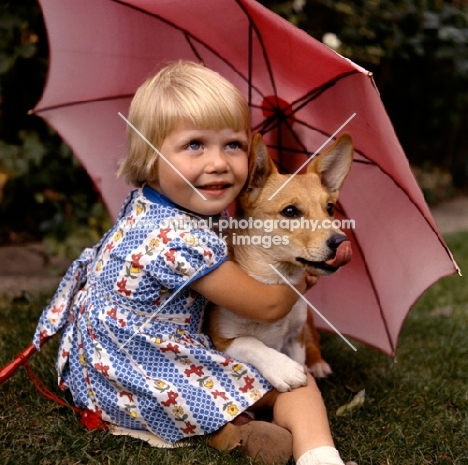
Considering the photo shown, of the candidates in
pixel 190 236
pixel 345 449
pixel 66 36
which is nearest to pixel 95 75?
pixel 66 36

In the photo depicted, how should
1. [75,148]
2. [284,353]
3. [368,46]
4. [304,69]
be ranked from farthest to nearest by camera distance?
1. [368,46]
2. [75,148]
3. [284,353]
4. [304,69]

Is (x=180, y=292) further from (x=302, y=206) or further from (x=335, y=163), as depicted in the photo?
(x=335, y=163)

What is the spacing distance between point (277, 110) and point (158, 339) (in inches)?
40.2

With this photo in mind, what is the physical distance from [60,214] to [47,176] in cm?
29

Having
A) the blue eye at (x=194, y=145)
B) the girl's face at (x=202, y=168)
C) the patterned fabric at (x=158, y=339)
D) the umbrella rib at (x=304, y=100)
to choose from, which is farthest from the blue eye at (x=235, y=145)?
the umbrella rib at (x=304, y=100)

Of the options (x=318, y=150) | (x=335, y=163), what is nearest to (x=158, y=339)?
(x=335, y=163)

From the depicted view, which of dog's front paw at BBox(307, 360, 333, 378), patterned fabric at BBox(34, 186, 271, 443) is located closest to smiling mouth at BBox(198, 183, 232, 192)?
patterned fabric at BBox(34, 186, 271, 443)

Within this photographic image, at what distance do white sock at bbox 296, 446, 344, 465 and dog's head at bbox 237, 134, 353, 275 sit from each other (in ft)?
1.76

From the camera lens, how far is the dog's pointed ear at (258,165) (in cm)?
209

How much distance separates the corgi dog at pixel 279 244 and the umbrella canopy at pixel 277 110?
24cm

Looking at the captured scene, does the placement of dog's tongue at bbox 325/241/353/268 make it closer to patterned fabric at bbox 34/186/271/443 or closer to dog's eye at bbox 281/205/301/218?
dog's eye at bbox 281/205/301/218

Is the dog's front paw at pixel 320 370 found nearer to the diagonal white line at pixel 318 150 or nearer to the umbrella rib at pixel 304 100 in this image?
the diagonal white line at pixel 318 150

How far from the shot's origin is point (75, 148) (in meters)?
2.72

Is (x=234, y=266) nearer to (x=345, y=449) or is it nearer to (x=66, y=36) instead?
(x=345, y=449)
